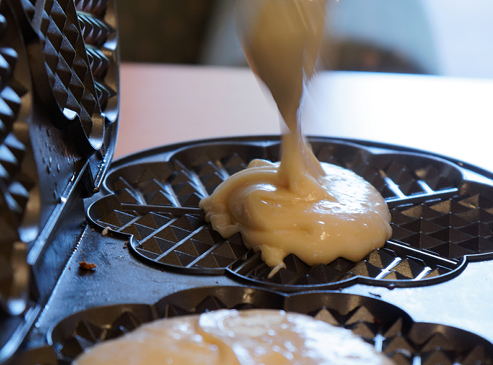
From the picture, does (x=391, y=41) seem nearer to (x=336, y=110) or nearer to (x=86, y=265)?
(x=336, y=110)

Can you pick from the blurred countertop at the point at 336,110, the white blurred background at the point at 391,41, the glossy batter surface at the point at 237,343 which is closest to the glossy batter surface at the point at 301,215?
the glossy batter surface at the point at 237,343

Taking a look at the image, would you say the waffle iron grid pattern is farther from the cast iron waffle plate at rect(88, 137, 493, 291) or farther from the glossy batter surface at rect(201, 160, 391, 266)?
the glossy batter surface at rect(201, 160, 391, 266)

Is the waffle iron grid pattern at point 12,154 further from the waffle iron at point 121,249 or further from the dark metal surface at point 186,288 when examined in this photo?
the dark metal surface at point 186,288

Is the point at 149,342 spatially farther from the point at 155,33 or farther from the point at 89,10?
the point at 155,33

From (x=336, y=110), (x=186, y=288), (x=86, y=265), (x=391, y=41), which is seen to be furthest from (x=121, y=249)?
(x=391, y=41)

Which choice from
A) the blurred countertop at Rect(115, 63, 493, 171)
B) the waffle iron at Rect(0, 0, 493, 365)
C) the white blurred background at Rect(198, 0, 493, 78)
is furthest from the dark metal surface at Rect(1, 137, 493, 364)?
the white blurred background at Rect(198, 0, 493, 78)

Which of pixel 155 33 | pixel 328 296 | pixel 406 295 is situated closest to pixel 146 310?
pixel 328 296
